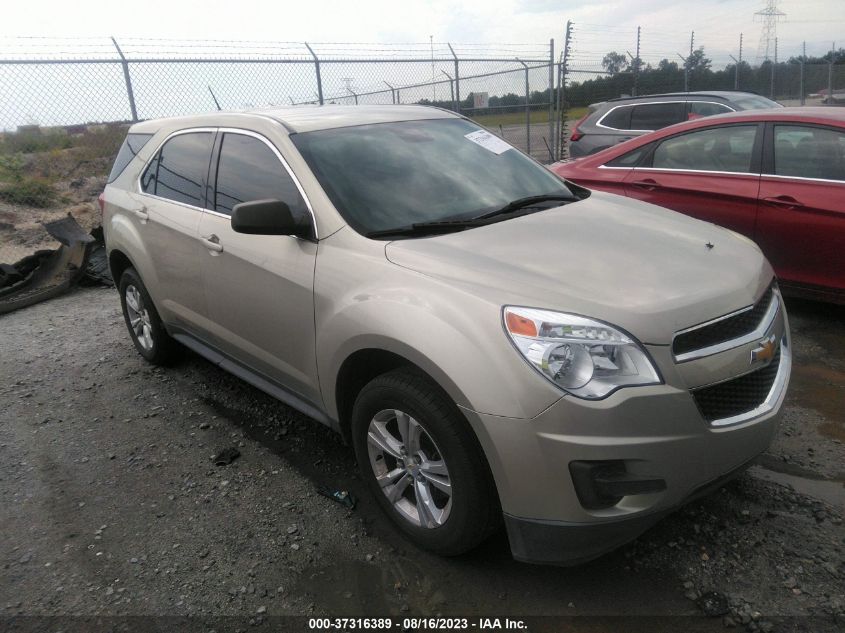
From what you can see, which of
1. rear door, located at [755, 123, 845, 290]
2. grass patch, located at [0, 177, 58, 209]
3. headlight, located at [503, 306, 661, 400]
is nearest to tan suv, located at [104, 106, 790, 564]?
headlight, located at [503, 306, 661, 400]

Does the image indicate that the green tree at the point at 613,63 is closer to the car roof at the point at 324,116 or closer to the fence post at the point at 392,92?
the fence post at the point at 392,92

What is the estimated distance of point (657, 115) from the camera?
A: 927cm

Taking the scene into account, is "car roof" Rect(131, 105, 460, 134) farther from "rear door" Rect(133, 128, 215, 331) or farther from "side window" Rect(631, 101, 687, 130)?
"side window" Rect(631, 101, 687, 130)

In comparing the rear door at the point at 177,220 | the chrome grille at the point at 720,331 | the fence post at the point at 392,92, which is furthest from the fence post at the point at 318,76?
the chrome grille at the point at 720,331

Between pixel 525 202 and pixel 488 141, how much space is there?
2.28 ft

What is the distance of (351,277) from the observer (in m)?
2.73

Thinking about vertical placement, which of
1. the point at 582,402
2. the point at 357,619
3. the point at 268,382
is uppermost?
the point at 582,402

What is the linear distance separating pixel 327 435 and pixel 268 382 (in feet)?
1.67

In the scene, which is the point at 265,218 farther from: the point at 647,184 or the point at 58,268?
the point at 58,268

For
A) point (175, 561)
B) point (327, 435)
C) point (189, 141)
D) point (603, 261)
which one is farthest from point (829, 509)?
point (189, 141)

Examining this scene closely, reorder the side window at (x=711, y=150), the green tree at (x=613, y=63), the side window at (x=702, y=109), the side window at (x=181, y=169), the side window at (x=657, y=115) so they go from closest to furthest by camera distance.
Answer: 1. the side window at (x=181, y=169)
2. the side window at (x=711, y=150)
3. the side window at (x=702, y=109)
4. the side window at (x=657, y=115)
5. the green tree at (x=613, y=63)

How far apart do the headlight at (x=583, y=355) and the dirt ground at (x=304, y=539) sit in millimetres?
862

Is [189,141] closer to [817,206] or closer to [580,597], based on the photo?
[580,597]

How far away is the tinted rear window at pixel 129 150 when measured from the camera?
4.61 meters
